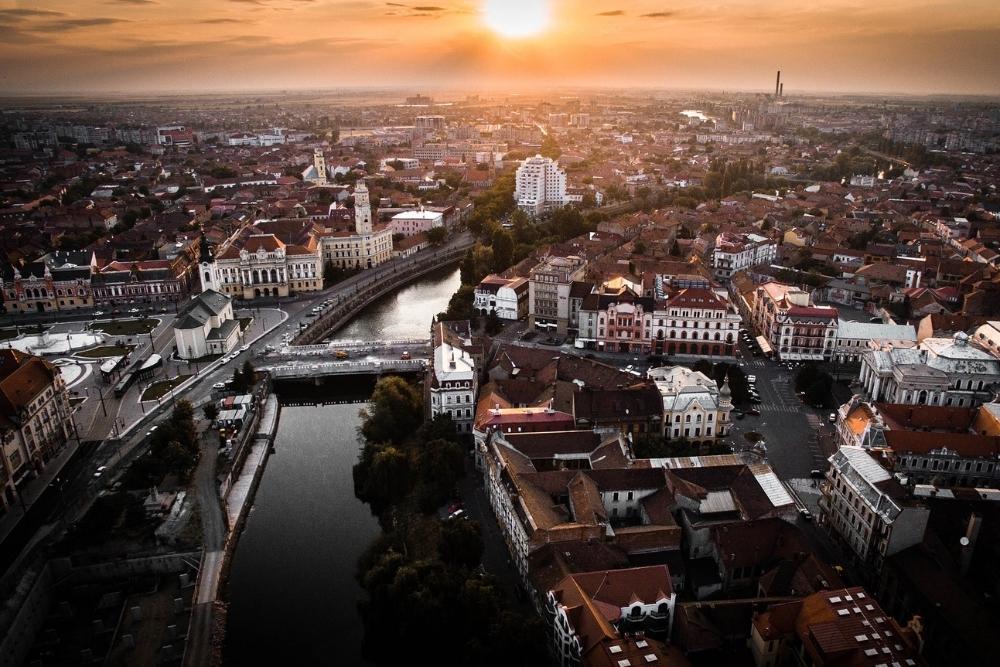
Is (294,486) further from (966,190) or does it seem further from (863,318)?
(966,190)

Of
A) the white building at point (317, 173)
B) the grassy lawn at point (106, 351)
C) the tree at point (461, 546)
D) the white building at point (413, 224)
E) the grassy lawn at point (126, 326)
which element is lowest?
the tree at point (461, 546)

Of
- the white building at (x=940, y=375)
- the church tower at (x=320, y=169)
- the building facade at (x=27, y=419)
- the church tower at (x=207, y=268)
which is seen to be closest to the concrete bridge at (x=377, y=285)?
the church tower at (x=207, y=268)

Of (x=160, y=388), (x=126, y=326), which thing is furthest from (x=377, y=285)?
(x=160, y=388)

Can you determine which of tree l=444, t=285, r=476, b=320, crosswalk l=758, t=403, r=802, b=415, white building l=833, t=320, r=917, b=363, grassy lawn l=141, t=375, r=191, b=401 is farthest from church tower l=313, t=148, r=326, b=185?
crosswalk l=758, t=403, r=802, b=415

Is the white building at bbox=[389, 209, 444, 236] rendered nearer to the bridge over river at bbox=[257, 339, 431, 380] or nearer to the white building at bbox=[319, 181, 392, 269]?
the white building at bbox=[319, 181, 392, 269]

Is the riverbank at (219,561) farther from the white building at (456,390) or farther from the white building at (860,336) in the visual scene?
the white building at (860,336)

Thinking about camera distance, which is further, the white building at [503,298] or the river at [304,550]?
the white building at [503,298]
